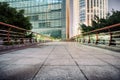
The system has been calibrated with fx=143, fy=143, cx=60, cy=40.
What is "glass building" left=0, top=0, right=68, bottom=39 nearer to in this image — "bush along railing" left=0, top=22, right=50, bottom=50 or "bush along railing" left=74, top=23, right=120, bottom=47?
"bush along railing" left=0, top=22, right=50, bottom=50

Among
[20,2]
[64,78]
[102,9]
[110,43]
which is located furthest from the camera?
[102,9]

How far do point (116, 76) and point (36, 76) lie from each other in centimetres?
122

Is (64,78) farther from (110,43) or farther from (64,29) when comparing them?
(64,29)

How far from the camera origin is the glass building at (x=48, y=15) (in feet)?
162

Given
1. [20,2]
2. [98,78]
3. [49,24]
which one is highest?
[20,2]

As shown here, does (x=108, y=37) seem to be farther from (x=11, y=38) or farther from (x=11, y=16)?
(x=11, y=16)

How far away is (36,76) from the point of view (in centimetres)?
220

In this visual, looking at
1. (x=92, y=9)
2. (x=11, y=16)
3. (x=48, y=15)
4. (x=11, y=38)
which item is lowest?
(x=11, y=38)

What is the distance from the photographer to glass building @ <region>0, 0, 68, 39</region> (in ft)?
162

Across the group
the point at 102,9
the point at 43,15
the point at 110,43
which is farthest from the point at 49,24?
the point at 102,9

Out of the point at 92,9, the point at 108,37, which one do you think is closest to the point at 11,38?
the point at 108,37

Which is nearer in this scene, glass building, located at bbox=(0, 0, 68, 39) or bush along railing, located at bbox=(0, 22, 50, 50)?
bush along railing, located at bbox=(0, 22, 50, 50)

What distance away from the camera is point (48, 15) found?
168ft

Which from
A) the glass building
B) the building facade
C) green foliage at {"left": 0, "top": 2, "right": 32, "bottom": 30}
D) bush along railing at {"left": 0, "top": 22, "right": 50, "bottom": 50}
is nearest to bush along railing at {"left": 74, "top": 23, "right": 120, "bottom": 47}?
bush along railing at {"left": 0, "top": 22, "right": 50, "bottom": 50}
